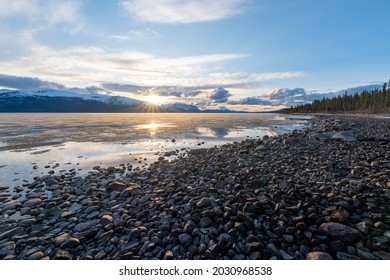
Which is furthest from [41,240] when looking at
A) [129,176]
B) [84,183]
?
[129,176]

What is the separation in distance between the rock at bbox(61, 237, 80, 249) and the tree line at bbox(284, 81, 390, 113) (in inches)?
4711

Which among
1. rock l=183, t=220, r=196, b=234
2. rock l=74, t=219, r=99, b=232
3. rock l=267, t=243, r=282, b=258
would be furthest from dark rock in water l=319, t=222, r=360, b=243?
rock l=74, t=219, r=99, b=232

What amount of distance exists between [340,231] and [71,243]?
634cm

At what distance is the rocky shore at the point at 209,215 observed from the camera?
15.8 ft

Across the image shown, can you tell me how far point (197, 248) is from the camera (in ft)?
15.9

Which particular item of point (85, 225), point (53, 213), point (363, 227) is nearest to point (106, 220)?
point (85, 225)

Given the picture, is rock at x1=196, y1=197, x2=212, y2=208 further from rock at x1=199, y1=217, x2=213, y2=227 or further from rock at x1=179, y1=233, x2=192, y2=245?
rock at x1=179, y1=233, x2=192, y2=245

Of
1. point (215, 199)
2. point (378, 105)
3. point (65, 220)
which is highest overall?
point (378, 105)

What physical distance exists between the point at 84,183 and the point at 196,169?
5.30m

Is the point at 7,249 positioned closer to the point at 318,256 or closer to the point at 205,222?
the point at 205,222

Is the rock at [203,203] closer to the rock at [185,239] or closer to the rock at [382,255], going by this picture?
the rock at [185,239]

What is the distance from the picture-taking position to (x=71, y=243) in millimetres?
5199

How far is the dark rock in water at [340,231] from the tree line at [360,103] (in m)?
115
